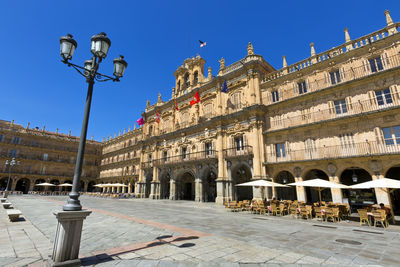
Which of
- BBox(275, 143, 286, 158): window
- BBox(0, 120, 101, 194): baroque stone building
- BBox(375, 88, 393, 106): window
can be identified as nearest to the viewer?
BBox(375, 88, 393, 106): window

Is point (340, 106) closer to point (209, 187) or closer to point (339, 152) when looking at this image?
point (339, 152)

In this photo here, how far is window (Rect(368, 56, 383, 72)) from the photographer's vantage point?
15.5 meters

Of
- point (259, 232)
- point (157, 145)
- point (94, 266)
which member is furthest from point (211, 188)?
point (94, 266)

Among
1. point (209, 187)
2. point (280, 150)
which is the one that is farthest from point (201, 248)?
point (209, 187)

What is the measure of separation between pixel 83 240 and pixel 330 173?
16761 mm

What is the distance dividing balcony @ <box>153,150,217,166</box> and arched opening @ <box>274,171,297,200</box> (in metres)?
7.12

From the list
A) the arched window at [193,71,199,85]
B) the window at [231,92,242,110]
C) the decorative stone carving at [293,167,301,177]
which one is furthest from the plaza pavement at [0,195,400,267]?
the arched window at [193,71,199,85]

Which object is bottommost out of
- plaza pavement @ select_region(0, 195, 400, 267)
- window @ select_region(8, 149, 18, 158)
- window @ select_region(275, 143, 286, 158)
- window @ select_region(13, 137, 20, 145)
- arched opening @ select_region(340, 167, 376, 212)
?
plaza pavement @ select_region(0, 195, 400, 267)

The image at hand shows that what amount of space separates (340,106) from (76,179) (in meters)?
19.0

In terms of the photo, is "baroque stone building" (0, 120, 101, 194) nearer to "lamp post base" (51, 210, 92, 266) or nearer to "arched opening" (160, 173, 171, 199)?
"arched opening" (160, 173, 171, 199)

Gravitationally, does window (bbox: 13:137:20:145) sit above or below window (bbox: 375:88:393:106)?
above

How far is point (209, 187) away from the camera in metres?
26.9

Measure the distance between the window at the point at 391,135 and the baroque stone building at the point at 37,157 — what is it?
5517 cm

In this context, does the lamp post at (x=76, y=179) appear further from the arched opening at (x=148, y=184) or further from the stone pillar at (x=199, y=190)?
the arched opening at (x=148, y=184)
